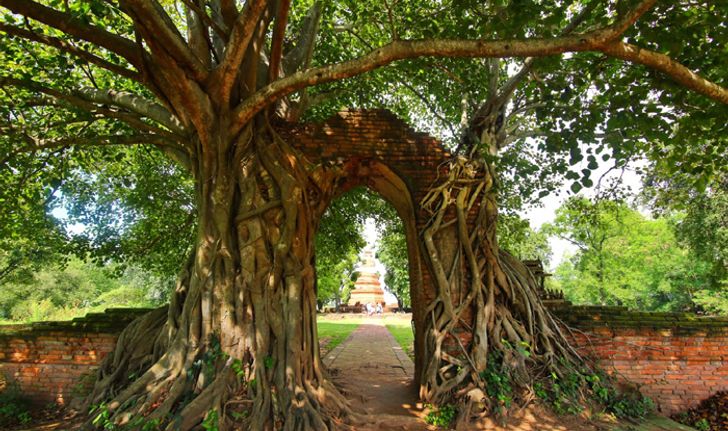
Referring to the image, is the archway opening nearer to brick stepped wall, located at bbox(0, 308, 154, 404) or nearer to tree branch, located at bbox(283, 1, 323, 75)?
tree branch, located at bbox(283, 1, 323, 75)

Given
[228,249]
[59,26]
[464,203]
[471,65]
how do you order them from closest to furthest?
[59,26]
[228,249]
[464,203]
[471,65]

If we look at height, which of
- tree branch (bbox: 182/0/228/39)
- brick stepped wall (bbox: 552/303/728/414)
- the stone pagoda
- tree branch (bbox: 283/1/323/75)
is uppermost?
tree branch (bbox: 283/1/323/75)

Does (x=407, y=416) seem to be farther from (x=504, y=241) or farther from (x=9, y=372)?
(x=504, y=241)

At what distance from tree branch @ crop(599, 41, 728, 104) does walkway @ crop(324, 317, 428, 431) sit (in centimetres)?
433

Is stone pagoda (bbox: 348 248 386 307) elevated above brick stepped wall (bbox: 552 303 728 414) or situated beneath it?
elevated above

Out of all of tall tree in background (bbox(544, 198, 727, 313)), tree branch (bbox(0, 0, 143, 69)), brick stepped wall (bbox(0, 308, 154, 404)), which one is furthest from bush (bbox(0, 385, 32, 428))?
tall tree in background (bbox(544, 198, 727, 313))

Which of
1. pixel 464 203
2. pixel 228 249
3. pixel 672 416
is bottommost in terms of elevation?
pixel 672 416

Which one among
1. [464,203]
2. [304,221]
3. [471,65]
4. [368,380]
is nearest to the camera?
[304,221]

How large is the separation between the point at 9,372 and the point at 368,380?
201 inches

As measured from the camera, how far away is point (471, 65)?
7465 millimetres

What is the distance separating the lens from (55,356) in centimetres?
529

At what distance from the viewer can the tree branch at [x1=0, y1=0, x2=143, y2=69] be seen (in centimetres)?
357

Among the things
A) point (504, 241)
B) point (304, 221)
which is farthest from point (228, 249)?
point (504, 241)

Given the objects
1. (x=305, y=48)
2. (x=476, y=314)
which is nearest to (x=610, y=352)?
(x=476, y=314)
